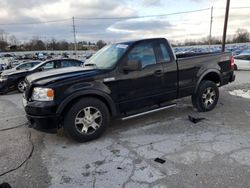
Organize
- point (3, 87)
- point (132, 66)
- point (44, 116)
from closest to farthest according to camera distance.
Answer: point (44, 116) < point (132, 66) < point (3, 87)

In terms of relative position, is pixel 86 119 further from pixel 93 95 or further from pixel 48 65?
pixel 48 65

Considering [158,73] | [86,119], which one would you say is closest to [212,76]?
[158,73]

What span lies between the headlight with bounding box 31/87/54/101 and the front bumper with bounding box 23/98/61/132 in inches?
2.9

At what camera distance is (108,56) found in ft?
16.9

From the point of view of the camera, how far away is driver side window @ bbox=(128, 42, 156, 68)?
4.86 meters

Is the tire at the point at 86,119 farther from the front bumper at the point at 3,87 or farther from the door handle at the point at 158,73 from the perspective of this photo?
the front bumper at the point at 3,87

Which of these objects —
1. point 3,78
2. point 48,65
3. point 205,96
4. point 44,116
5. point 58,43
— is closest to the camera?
point 44,116

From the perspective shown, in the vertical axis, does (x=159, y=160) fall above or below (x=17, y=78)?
below

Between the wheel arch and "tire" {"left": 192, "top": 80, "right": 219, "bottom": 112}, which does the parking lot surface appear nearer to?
"tire" {"left": 192, "top": 80, "right": 219, "bottom": 112}

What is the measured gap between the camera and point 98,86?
441cm

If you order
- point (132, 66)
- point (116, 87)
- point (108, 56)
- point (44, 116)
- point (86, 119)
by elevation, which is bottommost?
point (86, 119)

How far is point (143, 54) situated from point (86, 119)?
181 cm

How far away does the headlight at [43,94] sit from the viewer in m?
4.03

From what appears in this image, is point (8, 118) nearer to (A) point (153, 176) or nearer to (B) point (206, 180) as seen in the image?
(A) point (153, 176)
